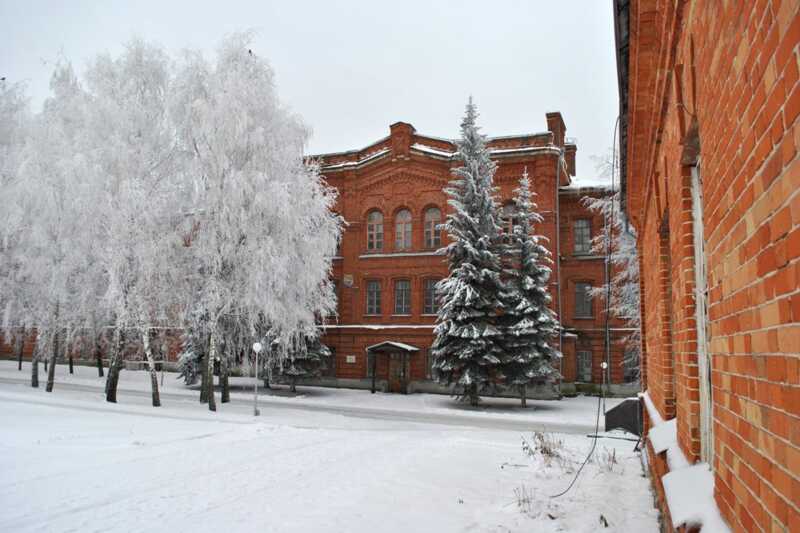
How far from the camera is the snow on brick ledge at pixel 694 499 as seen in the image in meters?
2.50

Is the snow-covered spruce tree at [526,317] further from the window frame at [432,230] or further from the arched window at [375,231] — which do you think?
the arched window at [375,231]

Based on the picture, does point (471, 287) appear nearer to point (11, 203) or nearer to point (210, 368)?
point (210, 368)

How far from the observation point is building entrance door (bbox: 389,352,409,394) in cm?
2872

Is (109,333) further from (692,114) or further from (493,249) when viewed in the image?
(692,114)

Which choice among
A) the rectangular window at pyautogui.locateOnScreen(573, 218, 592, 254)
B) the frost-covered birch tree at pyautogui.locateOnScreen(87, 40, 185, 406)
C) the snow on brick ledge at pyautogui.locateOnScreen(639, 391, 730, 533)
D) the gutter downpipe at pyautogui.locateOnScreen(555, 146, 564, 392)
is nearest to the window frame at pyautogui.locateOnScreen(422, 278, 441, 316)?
the gutter downpipe at pyautogui.locateOnScreen(555, 146, 564, 392)

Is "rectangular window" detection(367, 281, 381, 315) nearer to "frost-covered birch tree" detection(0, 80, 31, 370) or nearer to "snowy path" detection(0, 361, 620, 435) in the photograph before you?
"snowy path" detection(0, 361, 620, 435)

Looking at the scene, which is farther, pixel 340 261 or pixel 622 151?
pixel 340 261

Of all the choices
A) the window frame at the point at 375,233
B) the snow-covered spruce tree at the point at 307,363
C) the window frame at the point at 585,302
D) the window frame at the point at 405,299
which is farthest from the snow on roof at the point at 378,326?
the window frame at the point at 585,302

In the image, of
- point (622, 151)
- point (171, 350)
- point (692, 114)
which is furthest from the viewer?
point (171, 350)

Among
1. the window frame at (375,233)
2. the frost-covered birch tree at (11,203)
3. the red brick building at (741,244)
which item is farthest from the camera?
the window frame at (375,233)

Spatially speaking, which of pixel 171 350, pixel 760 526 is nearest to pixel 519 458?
pixel 760 526

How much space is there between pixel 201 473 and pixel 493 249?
660 inches

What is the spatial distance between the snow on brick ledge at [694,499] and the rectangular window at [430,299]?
25995 millimetres

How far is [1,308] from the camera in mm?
23297
